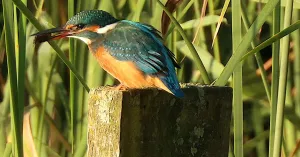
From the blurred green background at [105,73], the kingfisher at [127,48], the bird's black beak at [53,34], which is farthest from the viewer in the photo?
the bird's black beak at [53,34]

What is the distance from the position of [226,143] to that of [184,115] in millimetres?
183

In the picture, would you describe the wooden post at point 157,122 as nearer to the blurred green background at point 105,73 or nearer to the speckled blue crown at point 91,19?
the blurred green background at point 105,73

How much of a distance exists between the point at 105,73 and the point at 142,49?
0.82 meters

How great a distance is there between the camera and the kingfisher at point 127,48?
6.54 ft

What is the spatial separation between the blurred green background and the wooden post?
0.38 metres

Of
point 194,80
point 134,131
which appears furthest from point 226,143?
point 194,80

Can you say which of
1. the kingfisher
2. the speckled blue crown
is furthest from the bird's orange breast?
the speckled blue crown

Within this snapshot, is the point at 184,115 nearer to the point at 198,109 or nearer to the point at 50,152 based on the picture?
the point at 198,109

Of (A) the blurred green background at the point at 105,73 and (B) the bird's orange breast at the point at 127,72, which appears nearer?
(B) the bird's orange breast at the point at 127,72

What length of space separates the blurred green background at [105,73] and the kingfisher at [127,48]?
74mm

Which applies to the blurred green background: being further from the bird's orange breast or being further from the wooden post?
the wooden post

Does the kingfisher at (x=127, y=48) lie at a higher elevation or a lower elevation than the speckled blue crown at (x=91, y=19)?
lower

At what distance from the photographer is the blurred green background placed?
2236mm

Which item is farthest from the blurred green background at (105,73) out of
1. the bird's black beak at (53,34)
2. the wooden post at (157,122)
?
the wooden post at (157,122)
